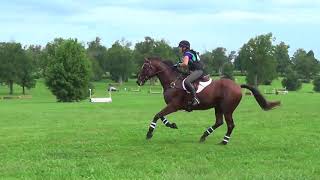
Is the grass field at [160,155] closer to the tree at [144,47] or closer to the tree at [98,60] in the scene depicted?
the tree at [98,60]

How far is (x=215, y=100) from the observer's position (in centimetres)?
1543

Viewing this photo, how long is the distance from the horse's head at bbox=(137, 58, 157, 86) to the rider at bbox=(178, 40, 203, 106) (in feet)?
3.43

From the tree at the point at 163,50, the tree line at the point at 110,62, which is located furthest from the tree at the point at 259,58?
the tree at the point at 163,50

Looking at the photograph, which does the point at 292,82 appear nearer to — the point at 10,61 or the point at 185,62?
the point at 10,61

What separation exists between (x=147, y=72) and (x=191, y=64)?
1.47 metres

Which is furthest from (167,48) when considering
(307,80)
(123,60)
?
(307,80)

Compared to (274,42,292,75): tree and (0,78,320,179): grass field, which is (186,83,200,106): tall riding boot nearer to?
(0,78,320,179): grass field

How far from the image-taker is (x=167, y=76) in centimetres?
→ 1584

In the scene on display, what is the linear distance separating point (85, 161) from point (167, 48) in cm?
12948

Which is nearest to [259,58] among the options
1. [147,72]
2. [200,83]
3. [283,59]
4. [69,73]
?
[283,59]

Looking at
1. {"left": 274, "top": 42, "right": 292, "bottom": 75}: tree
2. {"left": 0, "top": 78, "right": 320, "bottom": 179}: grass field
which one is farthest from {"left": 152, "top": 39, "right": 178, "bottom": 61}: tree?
{"left": 0, "top": 78, "right": 320, "bottom": 179}: grass field

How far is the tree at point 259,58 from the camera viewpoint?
352 ft

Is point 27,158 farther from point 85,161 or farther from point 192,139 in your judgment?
point 192,139

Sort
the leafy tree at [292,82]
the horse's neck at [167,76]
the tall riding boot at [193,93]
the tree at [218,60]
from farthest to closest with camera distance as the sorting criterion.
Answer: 1. the tree at [218,60]
2. the leafy tree at [292,82]
3. the horse's neck at [167,76]
4. the tall riding boot at [193,93]
